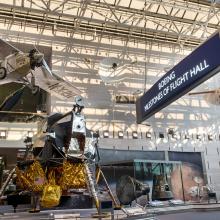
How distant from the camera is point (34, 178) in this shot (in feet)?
18.9

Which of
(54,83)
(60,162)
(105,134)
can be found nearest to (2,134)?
(105,134)

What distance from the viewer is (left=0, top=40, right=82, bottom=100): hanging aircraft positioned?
7.62 metres

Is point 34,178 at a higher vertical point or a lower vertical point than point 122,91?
lower

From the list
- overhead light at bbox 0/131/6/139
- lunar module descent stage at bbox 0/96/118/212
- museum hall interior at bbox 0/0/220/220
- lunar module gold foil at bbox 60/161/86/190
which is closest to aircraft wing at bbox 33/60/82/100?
lunar module descent stage at bbox 0/96/118/212

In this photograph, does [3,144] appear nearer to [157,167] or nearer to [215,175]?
[157,167]

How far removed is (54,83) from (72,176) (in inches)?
137

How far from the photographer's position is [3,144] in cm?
1418

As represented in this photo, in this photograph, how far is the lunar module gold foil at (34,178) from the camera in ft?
18.7

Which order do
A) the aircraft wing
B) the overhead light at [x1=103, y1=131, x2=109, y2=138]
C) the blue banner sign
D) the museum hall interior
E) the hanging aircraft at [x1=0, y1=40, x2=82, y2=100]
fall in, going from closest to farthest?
the blue banner sign, the hanging aircraft at [x1=0, y1=40, x2=82, y2=100], the aircraft wing, the museum hall interior, the overhead light at [x1=103, y1=131, x2=109, y2=138]

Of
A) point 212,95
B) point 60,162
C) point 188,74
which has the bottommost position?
point 60,162

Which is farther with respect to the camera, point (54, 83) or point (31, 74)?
point (54, 83)

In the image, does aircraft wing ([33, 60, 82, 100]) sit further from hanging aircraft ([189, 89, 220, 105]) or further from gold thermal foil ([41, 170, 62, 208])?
hanging aircraft ([189, 89, 220, 105])

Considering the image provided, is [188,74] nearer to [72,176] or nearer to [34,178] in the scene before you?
[72,176]

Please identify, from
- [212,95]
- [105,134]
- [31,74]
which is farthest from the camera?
[105,134]
